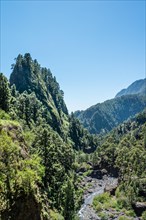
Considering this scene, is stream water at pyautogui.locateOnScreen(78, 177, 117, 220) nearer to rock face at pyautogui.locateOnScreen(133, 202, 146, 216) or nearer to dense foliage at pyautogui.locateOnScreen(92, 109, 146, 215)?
dense foliage at pyautogui.locateOnScreen(92, 109, 146, 215)

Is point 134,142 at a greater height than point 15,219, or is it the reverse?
point 134,142

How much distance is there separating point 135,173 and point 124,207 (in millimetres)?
28315

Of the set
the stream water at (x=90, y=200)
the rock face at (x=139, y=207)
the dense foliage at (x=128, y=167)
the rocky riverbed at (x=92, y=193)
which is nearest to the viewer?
the stream water at (x=90, y=200)

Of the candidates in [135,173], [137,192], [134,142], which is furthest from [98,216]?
[134,142]

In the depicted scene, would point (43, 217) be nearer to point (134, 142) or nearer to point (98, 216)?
point (98, 216)

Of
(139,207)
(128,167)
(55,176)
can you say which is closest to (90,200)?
(139,207)

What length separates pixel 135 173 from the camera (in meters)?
132

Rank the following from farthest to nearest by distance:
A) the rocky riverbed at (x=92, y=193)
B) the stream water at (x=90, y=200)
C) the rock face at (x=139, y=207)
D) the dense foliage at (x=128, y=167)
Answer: the dense foliage at (x=128, y=167)
the rock face at (x=139, y=207)
the rocky riverbed at (x=92, y=193)
the stream water at (x=90, y=200)

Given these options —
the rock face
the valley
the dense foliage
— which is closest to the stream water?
the valley

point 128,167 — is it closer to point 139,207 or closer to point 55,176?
point 139,207

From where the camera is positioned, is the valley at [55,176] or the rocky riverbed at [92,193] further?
the rocky riverbed at [92,193]

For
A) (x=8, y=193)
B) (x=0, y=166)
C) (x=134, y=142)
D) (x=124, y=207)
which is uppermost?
(x=134, y=142)

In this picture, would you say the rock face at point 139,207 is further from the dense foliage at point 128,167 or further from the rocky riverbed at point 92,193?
the rocky riverbed at point 92,193

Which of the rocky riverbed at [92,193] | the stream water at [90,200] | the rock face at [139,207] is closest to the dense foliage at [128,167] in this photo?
the rock face at [139,207]
